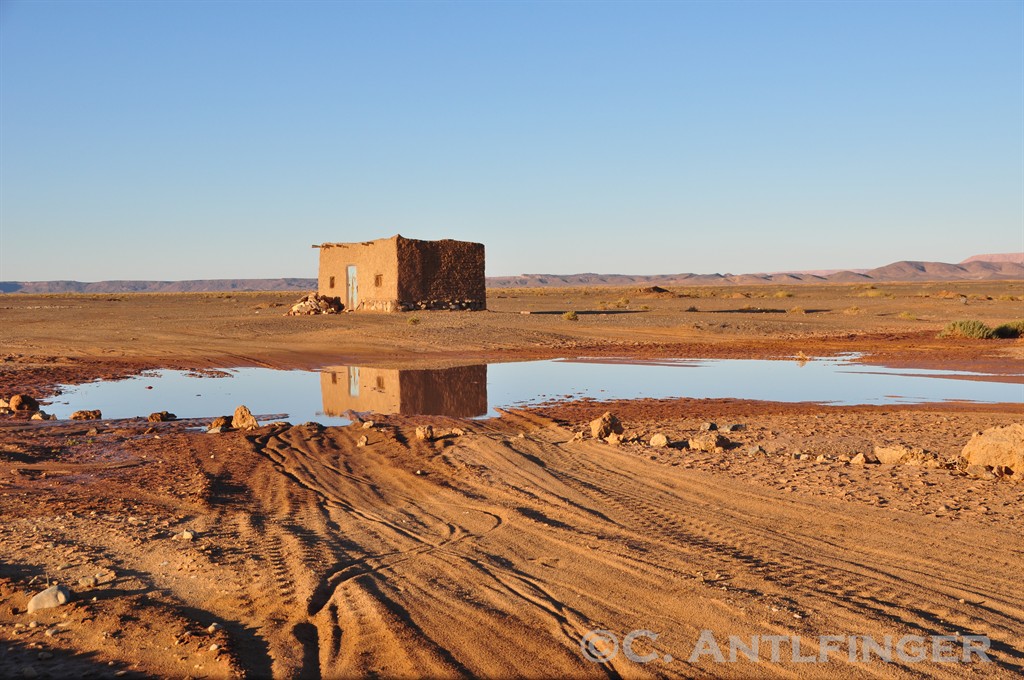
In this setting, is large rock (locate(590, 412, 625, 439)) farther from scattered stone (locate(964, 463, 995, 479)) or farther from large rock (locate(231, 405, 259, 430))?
large rock (locate(231, 405, 259, 430))

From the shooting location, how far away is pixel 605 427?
11359mm

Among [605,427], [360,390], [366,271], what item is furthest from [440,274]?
[605,427]

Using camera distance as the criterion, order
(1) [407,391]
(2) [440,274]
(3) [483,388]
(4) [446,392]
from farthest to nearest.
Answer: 1. (2) [440,274]
2. (3) [483,388]
3. (1) [407,391]
4. (4) [446,392]

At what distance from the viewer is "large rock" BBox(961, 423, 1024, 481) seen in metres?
8.71

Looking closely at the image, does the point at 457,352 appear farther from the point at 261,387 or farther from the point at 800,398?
the point at 800,398

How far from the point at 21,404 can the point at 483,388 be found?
810 centimetres

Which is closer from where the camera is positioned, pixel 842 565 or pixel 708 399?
pixel 842 565

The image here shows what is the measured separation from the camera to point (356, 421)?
12.9 metres

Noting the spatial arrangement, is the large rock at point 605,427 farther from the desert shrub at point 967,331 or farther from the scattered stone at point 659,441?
the desert shrub at point 967,331

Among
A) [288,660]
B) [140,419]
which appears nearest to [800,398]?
[140,419]

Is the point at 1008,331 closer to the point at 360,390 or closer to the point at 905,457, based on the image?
the point at 360,390

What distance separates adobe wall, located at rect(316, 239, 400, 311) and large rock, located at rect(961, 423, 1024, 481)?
2799 centimetres

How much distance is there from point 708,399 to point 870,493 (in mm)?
7394

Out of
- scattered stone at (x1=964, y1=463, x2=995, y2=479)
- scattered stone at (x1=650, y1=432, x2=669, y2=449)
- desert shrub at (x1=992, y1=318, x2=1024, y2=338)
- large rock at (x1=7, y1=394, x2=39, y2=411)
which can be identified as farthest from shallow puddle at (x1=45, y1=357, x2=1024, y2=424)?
desert shrub at (x1=992, y1=318, x2=1024, y2=338)
